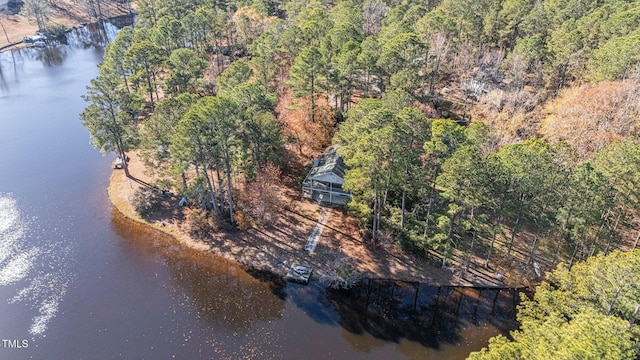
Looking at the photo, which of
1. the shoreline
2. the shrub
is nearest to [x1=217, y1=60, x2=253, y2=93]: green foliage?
the shrub

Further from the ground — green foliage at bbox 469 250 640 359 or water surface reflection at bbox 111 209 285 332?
green foliage at bbox 469 250 640 359

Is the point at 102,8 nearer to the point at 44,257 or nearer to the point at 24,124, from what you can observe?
the point at 24,124

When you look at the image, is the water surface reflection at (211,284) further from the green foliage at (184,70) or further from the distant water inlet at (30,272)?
the green foliage at (184,70)

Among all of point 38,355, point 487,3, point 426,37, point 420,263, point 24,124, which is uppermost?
point 487,3

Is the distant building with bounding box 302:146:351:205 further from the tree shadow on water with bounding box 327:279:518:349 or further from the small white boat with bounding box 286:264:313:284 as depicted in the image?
the tree shadow on water with bounding box 327:279:518:349

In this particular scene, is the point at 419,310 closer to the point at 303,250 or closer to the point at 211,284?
the point at 303,250

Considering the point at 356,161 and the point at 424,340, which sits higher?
the point at 356,161

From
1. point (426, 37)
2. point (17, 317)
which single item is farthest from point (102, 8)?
point (17, 317)

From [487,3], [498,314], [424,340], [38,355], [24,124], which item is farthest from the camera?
[487,3]
